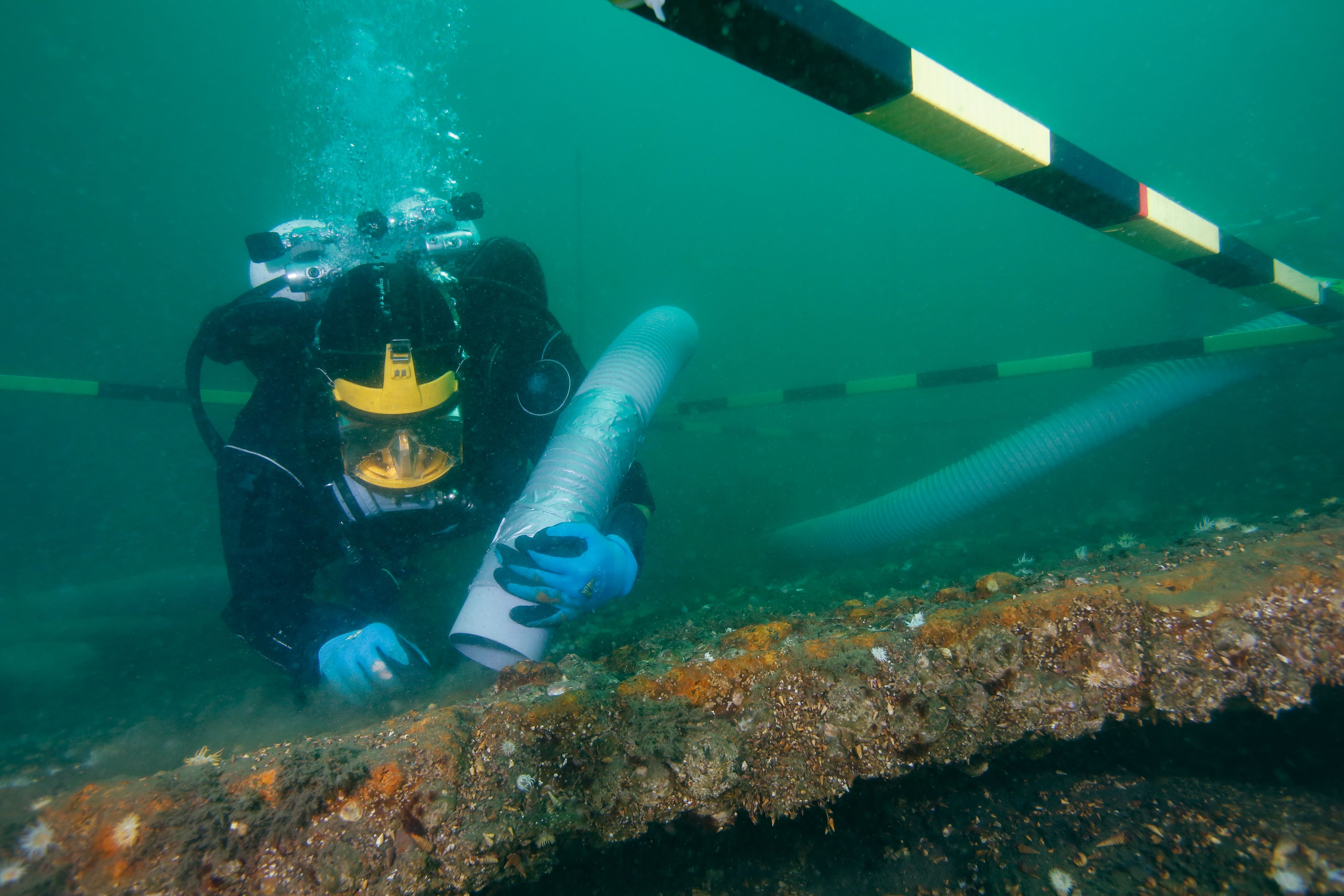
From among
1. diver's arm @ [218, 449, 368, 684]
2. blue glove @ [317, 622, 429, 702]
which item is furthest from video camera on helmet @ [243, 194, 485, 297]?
blue glove @ [317, 622, 429, 702]

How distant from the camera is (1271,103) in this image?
26.9 metres

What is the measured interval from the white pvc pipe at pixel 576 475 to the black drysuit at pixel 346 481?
0.43 m

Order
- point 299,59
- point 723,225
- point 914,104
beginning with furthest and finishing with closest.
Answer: point 723,225
point 299,59
point 914,104

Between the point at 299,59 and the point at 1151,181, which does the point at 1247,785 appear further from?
the point at 299,59


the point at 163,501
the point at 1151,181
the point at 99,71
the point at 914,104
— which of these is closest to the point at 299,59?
the point at 99,71

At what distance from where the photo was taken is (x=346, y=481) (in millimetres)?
2840

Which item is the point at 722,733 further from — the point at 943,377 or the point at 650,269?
the point at 650,269

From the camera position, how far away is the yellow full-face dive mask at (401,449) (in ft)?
8.50

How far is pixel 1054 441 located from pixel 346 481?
5985 millimetres

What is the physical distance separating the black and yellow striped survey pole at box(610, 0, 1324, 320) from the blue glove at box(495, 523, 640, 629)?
1875 mm

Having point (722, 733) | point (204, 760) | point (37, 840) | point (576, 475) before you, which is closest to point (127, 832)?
point (37, 840)

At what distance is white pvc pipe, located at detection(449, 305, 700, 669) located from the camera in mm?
2277

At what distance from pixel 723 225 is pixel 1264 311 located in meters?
43.3

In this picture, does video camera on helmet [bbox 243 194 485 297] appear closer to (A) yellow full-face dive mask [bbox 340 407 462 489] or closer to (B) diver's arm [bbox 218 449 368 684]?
(A) yellow full-face dive mask [bbox 340 407 462 489]
